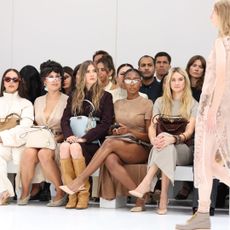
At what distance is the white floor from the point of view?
205 inches

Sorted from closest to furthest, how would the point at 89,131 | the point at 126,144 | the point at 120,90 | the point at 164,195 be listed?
1. the point at 164,195
2. the point at 126,144
3. the point at 89,131
4. the point at 120,90

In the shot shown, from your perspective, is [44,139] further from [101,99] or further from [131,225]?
[131,225]

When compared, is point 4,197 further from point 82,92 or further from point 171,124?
point 171,124

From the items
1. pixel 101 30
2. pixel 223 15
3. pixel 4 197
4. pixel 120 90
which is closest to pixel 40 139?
pixel 4 197

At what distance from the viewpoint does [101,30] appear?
9.55 m

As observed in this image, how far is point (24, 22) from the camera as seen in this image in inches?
388

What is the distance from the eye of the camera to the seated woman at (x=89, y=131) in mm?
6551

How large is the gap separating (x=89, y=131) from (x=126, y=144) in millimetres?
418

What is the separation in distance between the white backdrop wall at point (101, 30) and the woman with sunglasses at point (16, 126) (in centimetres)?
237

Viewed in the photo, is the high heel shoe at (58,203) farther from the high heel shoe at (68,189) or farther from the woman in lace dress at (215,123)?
the woman in lace dress at (215,123)

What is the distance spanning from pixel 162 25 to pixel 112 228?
4.78m

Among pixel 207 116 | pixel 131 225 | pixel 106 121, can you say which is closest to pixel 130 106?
pixel 106 121

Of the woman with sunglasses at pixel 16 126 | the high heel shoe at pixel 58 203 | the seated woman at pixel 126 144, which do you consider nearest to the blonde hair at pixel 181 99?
the seated woman at pixel 126 144

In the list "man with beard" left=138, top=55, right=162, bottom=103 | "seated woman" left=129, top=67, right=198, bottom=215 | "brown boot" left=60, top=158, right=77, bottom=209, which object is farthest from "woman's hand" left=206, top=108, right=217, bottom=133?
"man with beard" left=138, top=55, right=162, bottom=103
